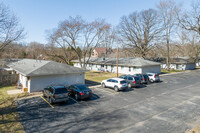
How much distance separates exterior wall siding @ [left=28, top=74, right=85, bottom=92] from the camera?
17.0 metres

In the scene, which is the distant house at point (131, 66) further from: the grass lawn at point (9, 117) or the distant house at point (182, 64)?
the grass lawn at point (9, 117)

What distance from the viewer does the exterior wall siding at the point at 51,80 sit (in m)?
17.0

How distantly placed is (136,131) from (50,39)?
105ft

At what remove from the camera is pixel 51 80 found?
18250 mm

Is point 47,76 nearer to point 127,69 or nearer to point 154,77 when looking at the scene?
point 154,77

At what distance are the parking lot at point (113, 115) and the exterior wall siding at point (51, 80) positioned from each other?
272 centimetres

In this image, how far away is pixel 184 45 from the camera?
176 ft

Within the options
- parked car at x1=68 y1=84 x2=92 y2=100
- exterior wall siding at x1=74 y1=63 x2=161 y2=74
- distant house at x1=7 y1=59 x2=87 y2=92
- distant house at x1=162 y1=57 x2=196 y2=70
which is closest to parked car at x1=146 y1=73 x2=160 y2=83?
exterior wall siding at x1=74 y1=63 x2=161 y2=74

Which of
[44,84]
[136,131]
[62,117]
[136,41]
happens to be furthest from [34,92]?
[136,41]

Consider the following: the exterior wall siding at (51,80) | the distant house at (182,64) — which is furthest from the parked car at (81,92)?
the distant house at (182,64)

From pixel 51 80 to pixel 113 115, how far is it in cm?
1105

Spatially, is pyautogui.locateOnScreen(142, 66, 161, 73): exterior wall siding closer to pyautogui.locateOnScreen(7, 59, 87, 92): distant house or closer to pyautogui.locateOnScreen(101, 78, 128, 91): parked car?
pyautogui.locateOnScreen(101, 78, 128, 91): parked car

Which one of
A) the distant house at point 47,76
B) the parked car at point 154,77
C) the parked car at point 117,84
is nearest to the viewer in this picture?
the distant house at point 47,76

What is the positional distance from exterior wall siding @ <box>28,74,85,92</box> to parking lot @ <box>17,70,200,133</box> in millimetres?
2722
